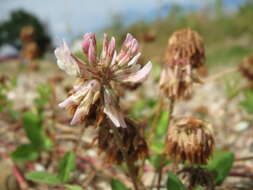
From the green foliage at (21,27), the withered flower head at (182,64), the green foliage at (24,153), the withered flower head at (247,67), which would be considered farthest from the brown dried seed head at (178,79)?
the green foliage at (21,27)

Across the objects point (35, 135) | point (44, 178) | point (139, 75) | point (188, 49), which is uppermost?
point (188, 49)

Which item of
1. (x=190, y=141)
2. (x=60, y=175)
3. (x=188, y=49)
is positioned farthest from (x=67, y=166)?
(x=188, y=49)

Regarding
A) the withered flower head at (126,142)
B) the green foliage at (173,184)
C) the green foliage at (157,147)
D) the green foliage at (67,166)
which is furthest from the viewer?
the green foliage at (157,147)

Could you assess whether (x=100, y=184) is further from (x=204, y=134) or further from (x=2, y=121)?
(x=2, y=121)

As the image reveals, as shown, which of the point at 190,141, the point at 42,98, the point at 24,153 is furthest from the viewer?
the point at 42,98

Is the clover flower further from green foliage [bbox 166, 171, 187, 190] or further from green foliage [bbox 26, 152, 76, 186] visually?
green foliage [bbox 26, 152, 76, 186]

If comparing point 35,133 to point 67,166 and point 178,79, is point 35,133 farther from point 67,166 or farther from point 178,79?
point 178,79

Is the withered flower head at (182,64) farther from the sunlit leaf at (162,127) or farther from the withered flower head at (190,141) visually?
the sunlit leaf at (162,127)

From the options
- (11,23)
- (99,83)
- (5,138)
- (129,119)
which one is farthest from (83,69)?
(11,23)

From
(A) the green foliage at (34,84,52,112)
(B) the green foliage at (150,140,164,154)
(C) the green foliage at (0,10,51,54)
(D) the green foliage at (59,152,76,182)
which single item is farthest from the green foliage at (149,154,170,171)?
(C) the green foliage at (0,10,51,54)
